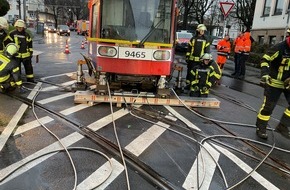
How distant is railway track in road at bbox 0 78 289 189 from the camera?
407 centimetres

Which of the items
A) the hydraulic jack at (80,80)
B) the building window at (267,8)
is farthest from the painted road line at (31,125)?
the building window at (267,8)

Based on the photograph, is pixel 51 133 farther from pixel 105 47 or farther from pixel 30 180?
pixel 105 47

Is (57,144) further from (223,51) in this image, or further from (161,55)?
(223,51)

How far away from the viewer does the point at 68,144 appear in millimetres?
4871

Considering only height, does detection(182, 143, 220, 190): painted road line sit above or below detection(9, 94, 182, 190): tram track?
below

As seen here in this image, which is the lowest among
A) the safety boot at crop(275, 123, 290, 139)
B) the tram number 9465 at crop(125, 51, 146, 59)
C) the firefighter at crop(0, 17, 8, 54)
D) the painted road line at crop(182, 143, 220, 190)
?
the painted road line at crop(182, 143, 220, 190)

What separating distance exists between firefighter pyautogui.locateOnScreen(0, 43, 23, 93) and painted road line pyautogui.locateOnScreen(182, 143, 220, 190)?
5.03 m

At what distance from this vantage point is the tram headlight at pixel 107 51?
6.99 m

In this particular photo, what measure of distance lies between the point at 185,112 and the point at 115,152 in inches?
111

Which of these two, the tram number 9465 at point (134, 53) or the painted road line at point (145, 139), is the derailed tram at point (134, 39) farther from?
the painted road line at point (145, 139)

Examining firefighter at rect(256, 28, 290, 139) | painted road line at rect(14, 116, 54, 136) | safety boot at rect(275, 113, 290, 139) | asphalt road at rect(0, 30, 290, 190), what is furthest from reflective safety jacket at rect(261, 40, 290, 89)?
painted road line at rect(14, 116, 54, 136)

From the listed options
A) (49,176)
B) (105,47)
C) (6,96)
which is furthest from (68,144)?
(6,96)

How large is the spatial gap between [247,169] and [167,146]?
4.10 feet

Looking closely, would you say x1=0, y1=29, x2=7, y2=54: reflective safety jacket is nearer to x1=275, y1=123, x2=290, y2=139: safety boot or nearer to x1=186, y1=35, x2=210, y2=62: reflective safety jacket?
x1=186, y1=35, x2=210, y2=62: reflective safety jacket
